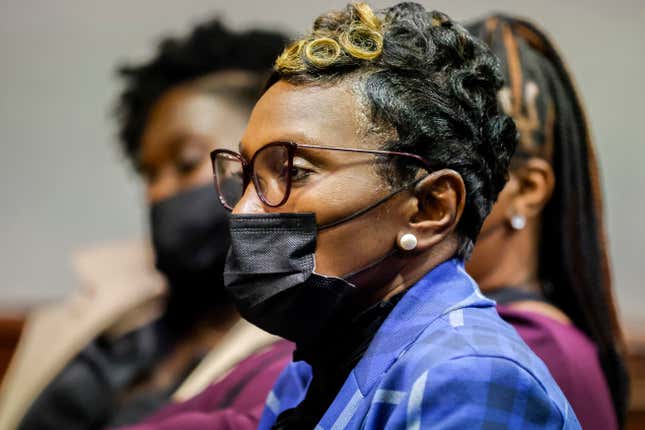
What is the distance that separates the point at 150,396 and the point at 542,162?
117cm

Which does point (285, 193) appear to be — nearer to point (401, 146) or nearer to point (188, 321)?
point (401, 146)

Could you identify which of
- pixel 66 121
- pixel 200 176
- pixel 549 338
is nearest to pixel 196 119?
pixel 200 176

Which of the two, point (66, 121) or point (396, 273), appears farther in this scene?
point (66, 121)

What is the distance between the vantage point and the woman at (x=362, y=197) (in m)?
1.07

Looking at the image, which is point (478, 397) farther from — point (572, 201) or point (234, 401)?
point (572, 201)

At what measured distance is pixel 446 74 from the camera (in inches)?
43.0

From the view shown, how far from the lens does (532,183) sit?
167 cm

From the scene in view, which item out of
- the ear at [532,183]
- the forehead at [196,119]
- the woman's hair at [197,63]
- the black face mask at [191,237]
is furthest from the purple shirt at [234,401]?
the woman's hair at [197,63]

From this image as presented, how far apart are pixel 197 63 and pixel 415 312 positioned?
1.78 metres

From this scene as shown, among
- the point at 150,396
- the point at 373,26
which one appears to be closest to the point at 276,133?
the point at 373,26

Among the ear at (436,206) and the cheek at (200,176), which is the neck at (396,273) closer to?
the ear at (436,206)

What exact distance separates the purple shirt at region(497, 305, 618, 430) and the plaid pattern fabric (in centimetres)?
42

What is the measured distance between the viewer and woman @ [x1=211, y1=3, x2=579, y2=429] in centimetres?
107

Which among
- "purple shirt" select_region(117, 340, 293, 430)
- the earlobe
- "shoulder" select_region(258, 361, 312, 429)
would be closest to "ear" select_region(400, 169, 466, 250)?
the earlobe
